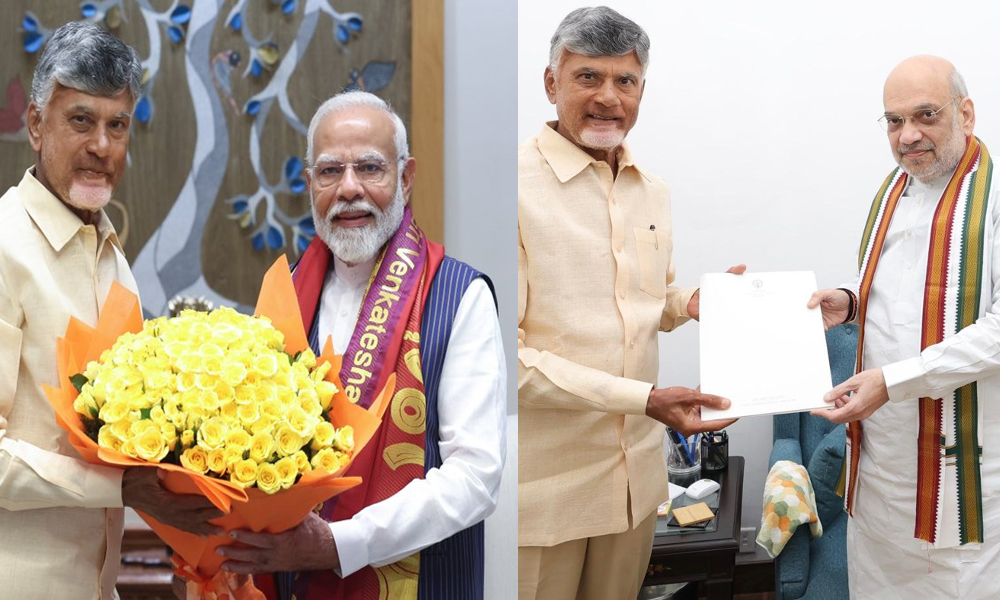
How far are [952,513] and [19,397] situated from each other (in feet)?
7.30

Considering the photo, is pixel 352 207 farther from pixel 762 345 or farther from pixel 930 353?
pixel 930 353

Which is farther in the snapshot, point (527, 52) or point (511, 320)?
point (527, 52)

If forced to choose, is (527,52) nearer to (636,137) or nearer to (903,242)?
(636,137)

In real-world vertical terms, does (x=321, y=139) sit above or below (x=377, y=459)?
above

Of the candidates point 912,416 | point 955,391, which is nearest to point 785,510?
point 912,416

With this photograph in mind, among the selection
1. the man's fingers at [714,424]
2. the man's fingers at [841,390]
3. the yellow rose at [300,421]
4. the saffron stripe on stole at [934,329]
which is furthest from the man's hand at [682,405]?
the yellow rose at [300,421]

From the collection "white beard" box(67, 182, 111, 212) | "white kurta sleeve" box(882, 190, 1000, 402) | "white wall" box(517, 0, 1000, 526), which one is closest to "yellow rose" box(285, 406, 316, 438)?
"white beard" box(67, 182, 111, 212)

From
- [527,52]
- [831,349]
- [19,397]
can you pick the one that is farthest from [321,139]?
[831,349]

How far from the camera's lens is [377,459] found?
1.61m

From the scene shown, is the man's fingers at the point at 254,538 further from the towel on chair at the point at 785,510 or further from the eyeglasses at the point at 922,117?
the towel on chair at the point at 785,510

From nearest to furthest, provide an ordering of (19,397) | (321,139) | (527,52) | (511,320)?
(19,397) → (321,139) → (511,320) → (527,52)

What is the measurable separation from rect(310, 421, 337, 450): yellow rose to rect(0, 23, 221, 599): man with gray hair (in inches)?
7.7

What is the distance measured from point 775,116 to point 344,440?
283 centimetres

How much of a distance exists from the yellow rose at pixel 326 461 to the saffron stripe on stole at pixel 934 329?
1.76 metres
